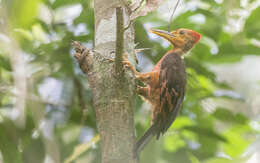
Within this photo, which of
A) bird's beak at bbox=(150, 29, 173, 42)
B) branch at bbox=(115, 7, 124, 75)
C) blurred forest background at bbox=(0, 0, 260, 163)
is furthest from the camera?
bird's beak at bbox=(150, 29, 173, 42)

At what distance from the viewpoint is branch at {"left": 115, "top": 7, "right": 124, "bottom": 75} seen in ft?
4.50

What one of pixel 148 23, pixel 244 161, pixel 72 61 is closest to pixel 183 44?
pixel 148 23

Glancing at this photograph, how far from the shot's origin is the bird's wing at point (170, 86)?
3.00 metres

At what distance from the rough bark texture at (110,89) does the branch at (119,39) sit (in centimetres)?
6

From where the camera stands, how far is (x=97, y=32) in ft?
6.46

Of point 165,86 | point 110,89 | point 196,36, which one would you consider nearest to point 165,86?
point 165,86

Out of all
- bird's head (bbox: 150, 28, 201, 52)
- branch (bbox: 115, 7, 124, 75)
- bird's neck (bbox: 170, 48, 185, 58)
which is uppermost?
branch (bbox: 115, 7, 124, 75)

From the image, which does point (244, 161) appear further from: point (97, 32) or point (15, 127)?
point (15, 127)

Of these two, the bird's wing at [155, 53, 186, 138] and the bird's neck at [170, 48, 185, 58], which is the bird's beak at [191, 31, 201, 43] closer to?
the bird's neck at [170, 48, 185, 58]

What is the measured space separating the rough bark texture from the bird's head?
50.2 inches

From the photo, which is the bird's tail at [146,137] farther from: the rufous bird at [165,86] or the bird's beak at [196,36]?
the bird's beak at [196,36]

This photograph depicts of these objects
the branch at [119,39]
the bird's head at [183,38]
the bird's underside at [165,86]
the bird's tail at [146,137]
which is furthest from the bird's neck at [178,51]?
the branch at [119,39]

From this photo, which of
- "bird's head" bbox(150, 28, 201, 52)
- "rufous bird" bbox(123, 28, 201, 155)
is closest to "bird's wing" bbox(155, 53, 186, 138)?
"rufous bird" bbox(123, 28, 201, 155)

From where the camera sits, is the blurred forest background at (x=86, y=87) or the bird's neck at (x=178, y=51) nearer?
the blurred forest background at (x=86, y=87)
